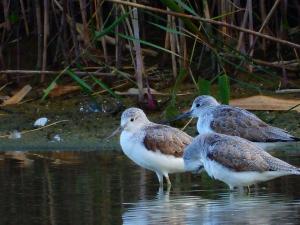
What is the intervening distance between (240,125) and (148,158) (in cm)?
140

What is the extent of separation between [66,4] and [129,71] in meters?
1.33

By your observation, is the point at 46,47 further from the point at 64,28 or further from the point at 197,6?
the point at 197,6

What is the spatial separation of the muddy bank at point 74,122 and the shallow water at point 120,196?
0.58 meters

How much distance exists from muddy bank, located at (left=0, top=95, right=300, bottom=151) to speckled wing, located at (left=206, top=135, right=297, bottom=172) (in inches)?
106

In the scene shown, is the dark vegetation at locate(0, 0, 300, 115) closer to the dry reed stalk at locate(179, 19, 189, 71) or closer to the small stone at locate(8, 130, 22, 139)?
the dry reed stalk at locate(179, 19, 189, 71)

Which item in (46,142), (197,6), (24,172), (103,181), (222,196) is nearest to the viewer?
(222,196)

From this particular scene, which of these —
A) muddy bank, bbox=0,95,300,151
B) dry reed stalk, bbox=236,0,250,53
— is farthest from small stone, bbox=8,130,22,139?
dry reed stalk, bbox=236,0,250,53

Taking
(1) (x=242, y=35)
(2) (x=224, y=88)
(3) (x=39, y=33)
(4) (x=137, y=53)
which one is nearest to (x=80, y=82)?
(4) (x=137, y=53)

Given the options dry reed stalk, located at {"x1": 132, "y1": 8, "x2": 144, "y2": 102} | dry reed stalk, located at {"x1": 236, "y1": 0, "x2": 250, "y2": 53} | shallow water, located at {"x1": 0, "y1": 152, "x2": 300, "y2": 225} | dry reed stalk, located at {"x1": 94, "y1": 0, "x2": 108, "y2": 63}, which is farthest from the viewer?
dry reed stalk, located at {"x1": 94, "y1": 0, "x2": 108, "y2": 63}

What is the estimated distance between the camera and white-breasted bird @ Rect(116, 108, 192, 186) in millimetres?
9750

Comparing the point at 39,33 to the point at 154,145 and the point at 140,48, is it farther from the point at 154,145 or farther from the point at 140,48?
the point at 154,145

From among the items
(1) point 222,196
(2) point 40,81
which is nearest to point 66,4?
(2) point 40,81

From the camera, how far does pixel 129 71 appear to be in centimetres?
1342

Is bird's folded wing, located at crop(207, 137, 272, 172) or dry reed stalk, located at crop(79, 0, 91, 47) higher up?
dry reed stalk, located at crop(79, 0, 91, 47)
